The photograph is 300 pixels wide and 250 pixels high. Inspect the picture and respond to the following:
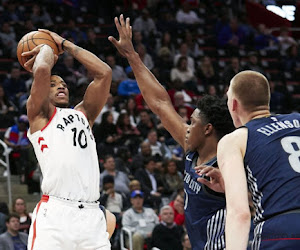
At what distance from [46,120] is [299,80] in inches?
590

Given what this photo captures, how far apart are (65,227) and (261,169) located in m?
2.09

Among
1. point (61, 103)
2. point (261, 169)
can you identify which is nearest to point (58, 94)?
point (61, 103)

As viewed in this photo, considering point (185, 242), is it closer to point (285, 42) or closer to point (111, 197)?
point (111, 197)

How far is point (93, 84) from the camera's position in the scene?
6250 millimetres

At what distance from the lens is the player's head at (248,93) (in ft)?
13.5

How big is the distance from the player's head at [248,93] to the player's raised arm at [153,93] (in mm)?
1587

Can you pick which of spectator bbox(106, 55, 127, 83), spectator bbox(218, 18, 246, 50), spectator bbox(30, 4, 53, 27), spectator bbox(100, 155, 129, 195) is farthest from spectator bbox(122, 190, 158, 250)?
spectator bbox(218, 18, 246, 50)

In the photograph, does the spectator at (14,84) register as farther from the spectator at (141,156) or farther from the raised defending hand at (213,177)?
the raised defending hand at (213,177)

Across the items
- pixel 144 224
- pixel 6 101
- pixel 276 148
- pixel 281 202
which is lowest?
pixel 144 224

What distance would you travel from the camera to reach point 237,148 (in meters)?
3.98

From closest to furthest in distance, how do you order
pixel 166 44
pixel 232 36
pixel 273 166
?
1. pixel 273 166
2. pixel 166 44
3. pixel 232 36

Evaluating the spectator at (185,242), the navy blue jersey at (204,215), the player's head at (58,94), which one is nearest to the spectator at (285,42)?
the spectator at (185,242)

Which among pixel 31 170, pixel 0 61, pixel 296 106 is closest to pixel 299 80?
pixel 296 106

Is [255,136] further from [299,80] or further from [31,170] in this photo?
[299,80]
